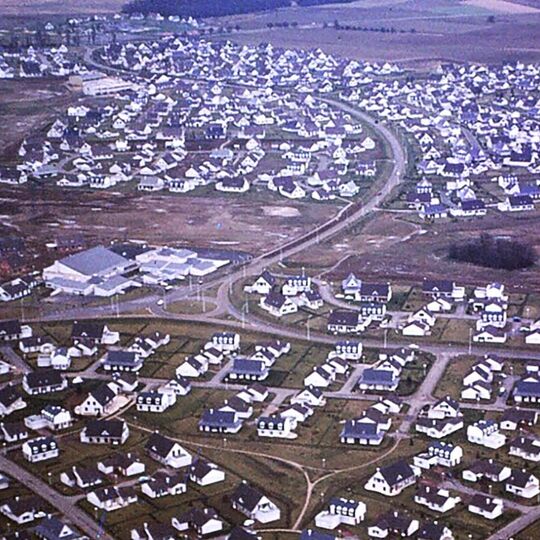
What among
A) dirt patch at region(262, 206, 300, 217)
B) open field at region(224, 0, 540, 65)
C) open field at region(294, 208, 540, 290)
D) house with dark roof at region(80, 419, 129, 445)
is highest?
open field at region(224, 0, 540, 65)

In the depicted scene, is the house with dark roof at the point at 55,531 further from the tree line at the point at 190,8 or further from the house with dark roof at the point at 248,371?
the tree line at the point at 190,8

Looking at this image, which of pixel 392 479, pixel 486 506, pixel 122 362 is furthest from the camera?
pixel 122 362

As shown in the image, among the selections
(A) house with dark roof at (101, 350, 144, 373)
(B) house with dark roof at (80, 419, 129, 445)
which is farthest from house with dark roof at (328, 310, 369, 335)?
(B) house with dark roof at (80, 419, 129, 445)

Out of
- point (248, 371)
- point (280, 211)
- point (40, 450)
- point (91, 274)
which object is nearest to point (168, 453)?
point (40, 450)

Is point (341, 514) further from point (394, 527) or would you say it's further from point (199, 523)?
point (199, 523)

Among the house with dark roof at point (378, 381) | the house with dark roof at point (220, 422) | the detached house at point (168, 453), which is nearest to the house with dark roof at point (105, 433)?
the detached house at point (168, 453)

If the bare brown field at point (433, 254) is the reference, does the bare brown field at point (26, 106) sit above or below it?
above

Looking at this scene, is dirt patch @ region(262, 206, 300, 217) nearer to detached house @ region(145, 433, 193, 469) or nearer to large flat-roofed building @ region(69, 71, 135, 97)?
detached house @ region(145, 433, 193, 469)

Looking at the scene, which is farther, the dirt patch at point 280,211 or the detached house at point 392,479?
the dirt patch at point 280,211

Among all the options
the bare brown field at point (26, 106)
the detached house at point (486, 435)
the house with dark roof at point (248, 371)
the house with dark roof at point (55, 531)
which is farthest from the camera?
the bare brown field at point (26, 106)
